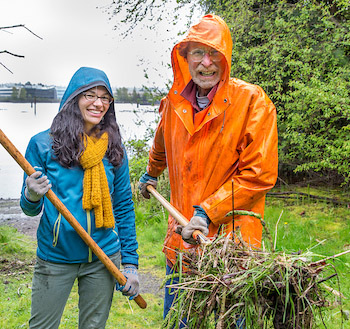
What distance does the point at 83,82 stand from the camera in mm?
2463

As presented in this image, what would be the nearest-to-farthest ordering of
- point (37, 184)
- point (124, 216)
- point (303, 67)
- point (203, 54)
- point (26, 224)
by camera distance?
1. point (37, 184)
2. point (203, 54)
3. point (124, 216)
4. point (303, 67)
5. point (26, 224)

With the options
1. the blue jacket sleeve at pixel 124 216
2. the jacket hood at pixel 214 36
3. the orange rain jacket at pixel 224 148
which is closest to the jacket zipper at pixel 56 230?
the blue jacket sleeve at pixel 124 216

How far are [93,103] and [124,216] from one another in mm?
777

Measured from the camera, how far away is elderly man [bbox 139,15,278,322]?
234cm

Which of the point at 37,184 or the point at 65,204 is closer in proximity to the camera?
the point at 37,184

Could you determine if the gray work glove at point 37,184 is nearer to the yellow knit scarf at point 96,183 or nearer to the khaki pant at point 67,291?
the yellow knit scarf at point 96,183

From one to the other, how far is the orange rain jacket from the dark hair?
1.28 ft

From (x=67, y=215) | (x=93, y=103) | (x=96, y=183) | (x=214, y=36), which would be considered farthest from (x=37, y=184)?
(x=214, y=36)

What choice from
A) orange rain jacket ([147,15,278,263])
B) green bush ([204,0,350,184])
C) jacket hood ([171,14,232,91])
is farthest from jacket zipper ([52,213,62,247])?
green bush ([204,0,350,184])

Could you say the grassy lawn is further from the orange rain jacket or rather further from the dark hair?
the dark hair

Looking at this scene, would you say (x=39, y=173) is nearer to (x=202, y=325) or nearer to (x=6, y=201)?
(x=202, y=325)

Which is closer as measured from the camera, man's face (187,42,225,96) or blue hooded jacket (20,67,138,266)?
blue hooded jacket (20,67,138,266)

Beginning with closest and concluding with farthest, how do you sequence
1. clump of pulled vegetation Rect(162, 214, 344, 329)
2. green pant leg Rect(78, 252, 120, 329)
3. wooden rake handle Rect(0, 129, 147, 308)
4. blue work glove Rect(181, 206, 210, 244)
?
clump of pulled vegetation Rect(162, 214, 344, 329), wooden rake handle Rect(0, 129, 147, 308), blue work glove Rect(181, 206, 210, 244), green pant leg Rect(78, 252, 120, 329)

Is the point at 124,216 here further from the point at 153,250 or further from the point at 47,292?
the point at 153,250
